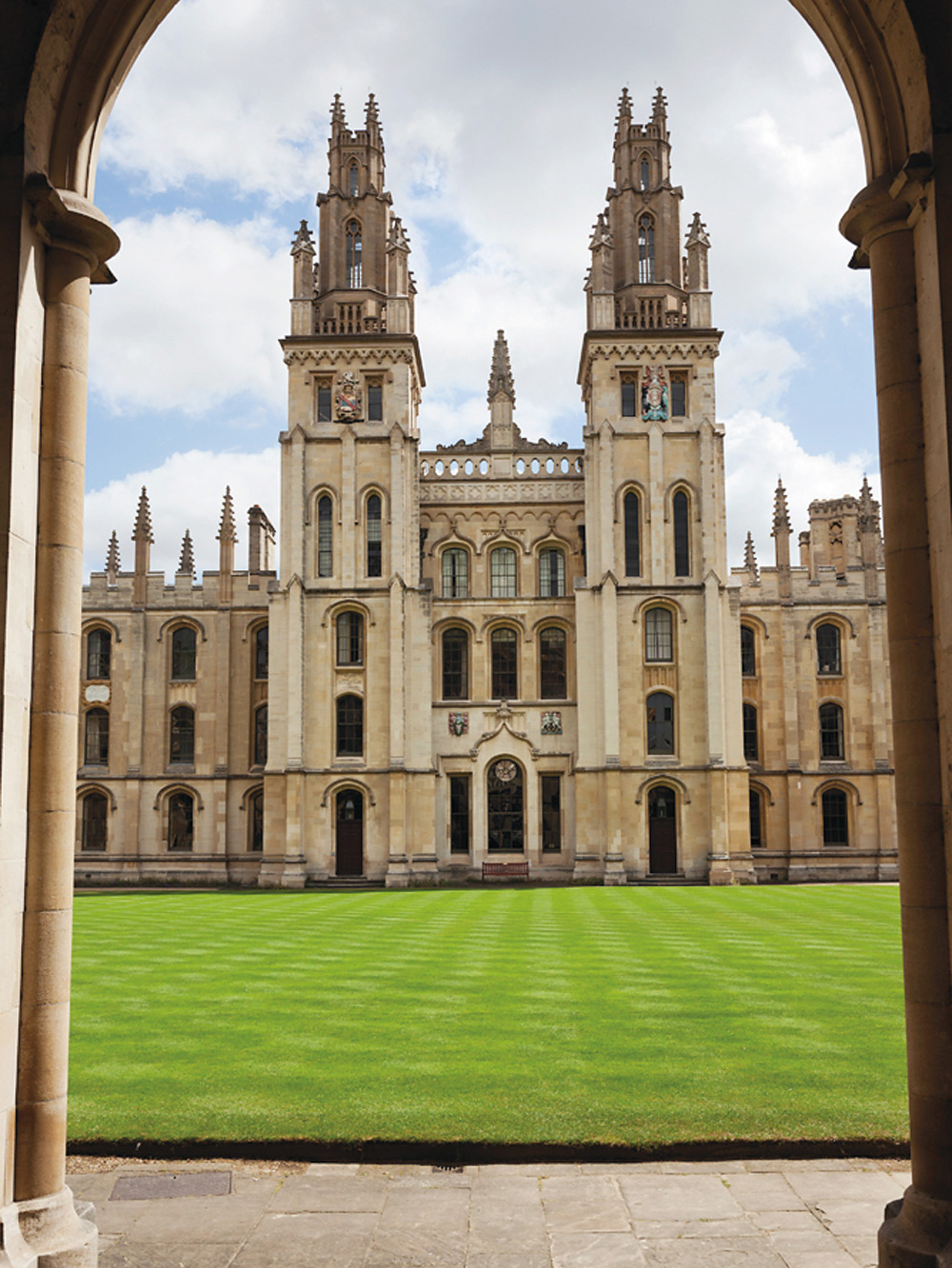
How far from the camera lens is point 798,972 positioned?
15180 millimetres

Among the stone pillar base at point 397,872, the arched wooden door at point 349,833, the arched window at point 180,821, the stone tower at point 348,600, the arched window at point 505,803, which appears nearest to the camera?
the stone pillar base at point 397,872

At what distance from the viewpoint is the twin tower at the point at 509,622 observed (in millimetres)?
41531

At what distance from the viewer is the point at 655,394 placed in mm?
43719

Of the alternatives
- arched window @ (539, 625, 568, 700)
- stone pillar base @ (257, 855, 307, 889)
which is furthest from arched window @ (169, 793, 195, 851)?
arched window @ (539, 625, 568, 700)

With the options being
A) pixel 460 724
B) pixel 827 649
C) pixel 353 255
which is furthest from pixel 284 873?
pixel 353 255

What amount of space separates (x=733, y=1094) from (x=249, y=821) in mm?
39585

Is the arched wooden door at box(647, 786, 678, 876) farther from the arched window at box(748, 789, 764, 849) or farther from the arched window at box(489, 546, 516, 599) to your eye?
the arched window at box(489, 546, 516, 599)

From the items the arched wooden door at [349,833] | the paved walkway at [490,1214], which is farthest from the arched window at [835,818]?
the paved walkway at [490,1214]

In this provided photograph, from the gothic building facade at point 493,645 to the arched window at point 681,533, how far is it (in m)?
0.12

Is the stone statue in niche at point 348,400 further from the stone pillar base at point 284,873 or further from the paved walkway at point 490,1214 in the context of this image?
the paved walkway at point 490,1214

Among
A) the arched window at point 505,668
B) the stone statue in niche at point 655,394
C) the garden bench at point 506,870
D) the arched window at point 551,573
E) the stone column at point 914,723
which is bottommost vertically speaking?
the garden bench at point 506,870

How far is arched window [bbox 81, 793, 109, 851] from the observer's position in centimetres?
4697

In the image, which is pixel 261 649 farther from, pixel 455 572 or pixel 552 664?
pixel 552 664

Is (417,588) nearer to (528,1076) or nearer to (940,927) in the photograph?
(528,1076)
